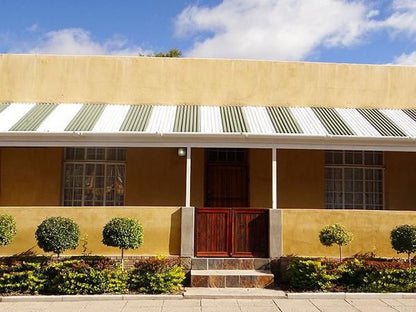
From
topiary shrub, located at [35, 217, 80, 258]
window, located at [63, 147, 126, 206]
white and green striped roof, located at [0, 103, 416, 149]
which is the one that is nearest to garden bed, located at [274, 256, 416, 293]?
white and green striped roof, located at [0, 103, 416, 149]

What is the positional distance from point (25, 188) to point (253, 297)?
6892 mm

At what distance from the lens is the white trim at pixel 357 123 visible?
1055 cm

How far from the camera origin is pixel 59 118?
1105cm

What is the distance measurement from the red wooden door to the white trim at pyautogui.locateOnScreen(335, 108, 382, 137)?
296cm

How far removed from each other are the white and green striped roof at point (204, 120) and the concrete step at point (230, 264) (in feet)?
8.93

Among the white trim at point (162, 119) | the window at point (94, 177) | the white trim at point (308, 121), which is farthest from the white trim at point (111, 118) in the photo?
the white trim at point (308, 121)

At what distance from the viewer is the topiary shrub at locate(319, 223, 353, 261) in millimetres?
9383

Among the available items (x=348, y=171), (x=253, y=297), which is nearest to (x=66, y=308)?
(x=253, y=297)

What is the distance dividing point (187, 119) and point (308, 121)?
9.82 ft

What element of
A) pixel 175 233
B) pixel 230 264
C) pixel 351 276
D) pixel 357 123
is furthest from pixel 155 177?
pixel 351 276

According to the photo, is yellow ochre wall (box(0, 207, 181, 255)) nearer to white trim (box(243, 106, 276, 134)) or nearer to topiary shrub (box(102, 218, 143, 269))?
topiary shrub (box(102, 218, 143, 269))

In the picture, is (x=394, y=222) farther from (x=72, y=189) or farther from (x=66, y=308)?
(x=72, y=189)

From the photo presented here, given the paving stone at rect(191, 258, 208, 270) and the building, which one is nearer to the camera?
the paving stone at rect(191, 258, 208, 270)

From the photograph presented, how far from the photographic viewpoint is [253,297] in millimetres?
8508
